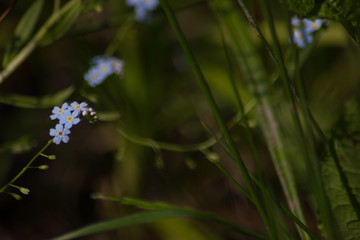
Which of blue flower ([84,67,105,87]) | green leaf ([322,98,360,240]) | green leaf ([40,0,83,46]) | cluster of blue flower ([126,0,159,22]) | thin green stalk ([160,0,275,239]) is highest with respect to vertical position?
cluster of blue flower ([126,0,159,22])

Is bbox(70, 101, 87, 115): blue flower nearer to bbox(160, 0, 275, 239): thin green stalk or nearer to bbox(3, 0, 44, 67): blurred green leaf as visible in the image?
bbox(160, 0, 275, 239): thin green stalk

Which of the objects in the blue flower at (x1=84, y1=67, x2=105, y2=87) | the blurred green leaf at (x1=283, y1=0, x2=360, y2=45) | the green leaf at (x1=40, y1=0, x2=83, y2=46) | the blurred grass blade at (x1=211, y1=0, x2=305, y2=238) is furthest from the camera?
the blue flower at (x1=84, y1=67, x2=105, y2=87)

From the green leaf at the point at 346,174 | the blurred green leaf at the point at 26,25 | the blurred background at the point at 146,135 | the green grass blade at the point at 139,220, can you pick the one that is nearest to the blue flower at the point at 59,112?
the green grass blade at the point at 139,220

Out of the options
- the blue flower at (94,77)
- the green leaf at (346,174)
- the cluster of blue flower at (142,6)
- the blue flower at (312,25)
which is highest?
the cluster of blue flower at (142,6)

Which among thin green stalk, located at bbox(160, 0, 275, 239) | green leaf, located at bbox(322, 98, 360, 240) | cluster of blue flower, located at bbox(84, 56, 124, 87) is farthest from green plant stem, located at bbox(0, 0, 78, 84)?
green leaf, located at bbox(322, 98, 360, 240)

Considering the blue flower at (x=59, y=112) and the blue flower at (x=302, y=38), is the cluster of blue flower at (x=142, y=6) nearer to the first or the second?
the blue flower at (x=302, y=38)

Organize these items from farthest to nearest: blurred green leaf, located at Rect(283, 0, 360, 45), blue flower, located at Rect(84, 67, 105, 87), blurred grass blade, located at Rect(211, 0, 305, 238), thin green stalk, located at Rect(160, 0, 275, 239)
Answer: blue flower, located at Rect(84, 67, 105, 87) → blurred grass blade, located at Rect(211, 0, 305, 238) → blurred green leaf, located at Rect(283, 0, 360, 45) → thin green stalk, located at Rect(160, 0, 275, 239)

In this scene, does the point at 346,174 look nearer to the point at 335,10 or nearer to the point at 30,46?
the point at 335,10
